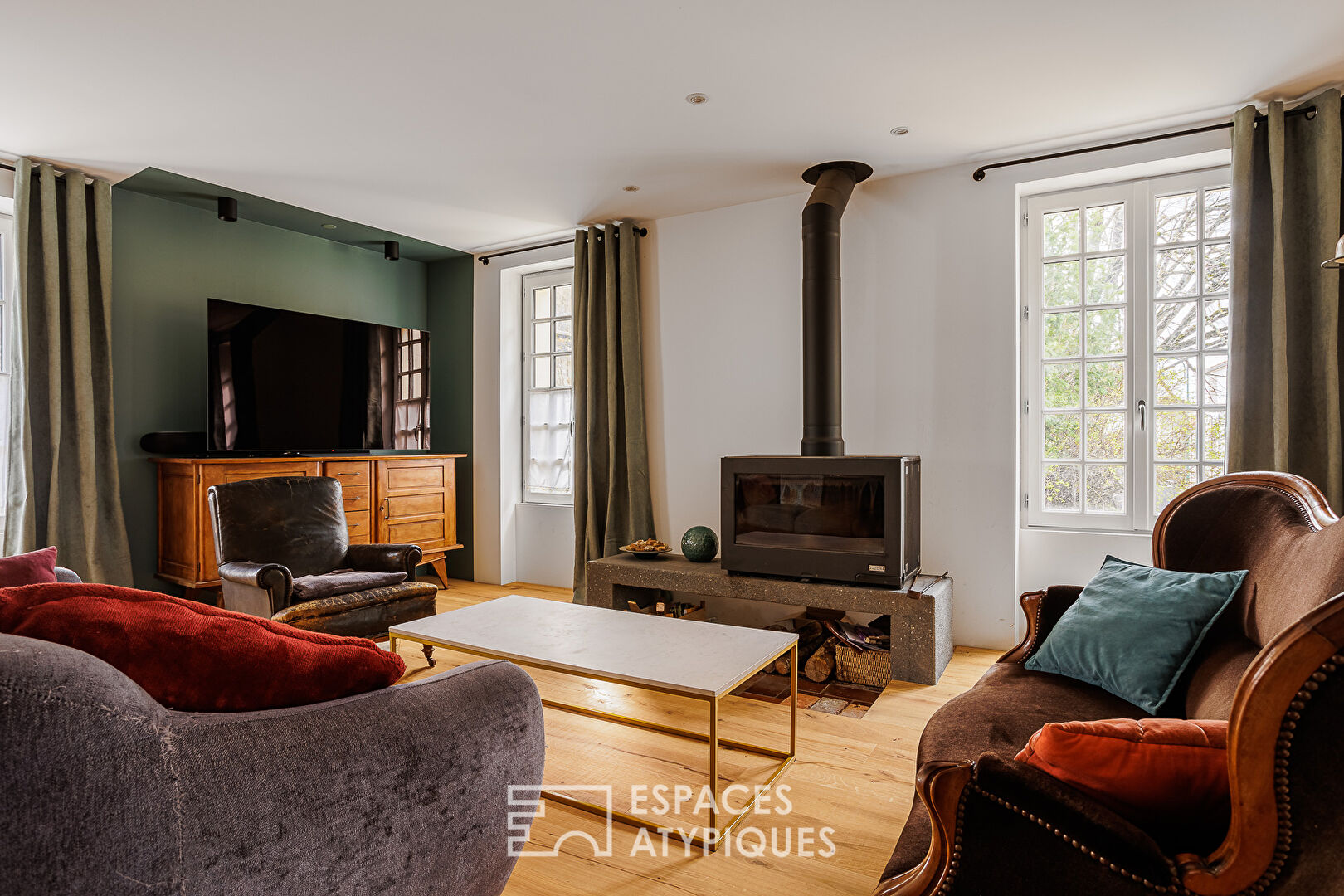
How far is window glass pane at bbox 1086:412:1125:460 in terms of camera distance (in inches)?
140

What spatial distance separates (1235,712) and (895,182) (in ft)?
11.4

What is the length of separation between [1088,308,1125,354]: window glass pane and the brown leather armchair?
3372 millimetres

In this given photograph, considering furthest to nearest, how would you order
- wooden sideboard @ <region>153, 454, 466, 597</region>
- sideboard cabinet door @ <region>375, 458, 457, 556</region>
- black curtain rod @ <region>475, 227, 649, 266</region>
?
black curtain rod @ <region>475, 227, 649, 266</region>, sideboard cabinet door @ <region>375, 458, 457, 556</region>, wooden sideboard @ <region>153, 454, 466, 597</region>

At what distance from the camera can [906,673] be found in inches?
127

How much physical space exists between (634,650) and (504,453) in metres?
3.37

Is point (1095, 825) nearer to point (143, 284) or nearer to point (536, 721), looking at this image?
point (536, 721)

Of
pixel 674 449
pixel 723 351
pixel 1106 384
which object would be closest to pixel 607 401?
pixel 674 449

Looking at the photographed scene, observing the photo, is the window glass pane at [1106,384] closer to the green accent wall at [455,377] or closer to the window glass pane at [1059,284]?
the window glass pane at [1059,284]

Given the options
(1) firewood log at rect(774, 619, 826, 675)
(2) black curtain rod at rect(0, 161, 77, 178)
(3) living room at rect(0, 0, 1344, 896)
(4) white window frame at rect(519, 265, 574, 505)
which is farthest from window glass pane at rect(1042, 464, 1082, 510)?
(2) black curtain rod at rect(0, 161, 77, 178)

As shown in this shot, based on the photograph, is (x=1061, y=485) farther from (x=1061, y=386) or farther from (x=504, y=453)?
(x=504, y=453)

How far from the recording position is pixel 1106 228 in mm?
3588

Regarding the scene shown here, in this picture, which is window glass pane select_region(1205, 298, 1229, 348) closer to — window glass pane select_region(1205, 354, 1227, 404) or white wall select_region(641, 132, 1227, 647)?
window glass pane select_region(1205, 354, 1227, 404)

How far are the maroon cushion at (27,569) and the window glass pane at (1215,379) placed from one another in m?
4.33

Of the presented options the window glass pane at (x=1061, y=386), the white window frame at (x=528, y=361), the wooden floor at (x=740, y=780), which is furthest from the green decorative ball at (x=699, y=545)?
the window glass pane at (x=1061, y=386)
